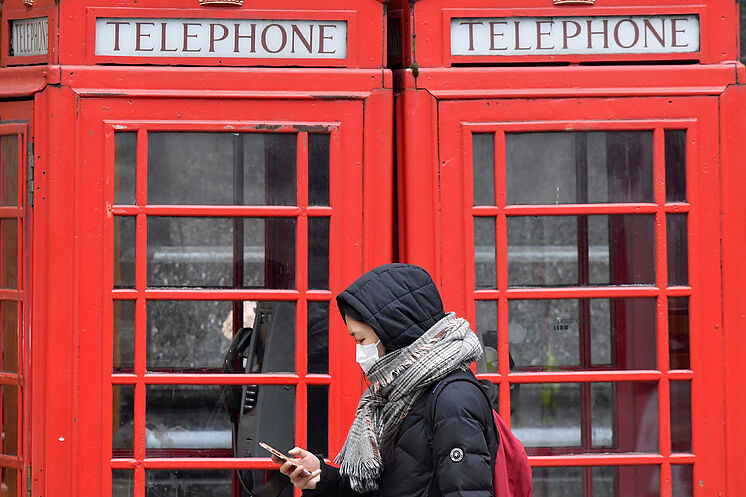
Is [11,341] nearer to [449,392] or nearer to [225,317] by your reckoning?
[225,317]

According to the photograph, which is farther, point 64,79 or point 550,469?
point 550,469

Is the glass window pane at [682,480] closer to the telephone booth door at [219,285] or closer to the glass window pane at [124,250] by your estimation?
the telephone booth door at [219,285]

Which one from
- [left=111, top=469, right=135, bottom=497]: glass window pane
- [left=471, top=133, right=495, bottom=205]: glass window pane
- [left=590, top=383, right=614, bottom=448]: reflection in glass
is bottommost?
[left=111, top=469, right=135, bottom=497]: glass window pane

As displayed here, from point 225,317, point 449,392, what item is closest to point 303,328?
point 225,317

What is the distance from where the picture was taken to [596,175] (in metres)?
3.27

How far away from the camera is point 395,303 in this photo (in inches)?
88.7

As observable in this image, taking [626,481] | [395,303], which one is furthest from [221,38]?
Result: [626,481]

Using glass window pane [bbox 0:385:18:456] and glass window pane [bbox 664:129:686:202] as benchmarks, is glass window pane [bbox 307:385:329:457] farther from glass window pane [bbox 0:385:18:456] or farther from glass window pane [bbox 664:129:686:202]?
glass window pane [bbox 664:129:686:202]

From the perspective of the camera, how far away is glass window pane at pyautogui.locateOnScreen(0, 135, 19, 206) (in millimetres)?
3330

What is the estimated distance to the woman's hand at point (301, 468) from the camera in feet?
7.75

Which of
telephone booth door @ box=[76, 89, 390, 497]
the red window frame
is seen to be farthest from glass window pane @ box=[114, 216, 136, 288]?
the red window frame

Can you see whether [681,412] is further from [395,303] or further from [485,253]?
[395,303]

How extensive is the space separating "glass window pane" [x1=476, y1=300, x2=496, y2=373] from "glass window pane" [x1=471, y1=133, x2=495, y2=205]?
355 mm

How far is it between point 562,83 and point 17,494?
2381mm
